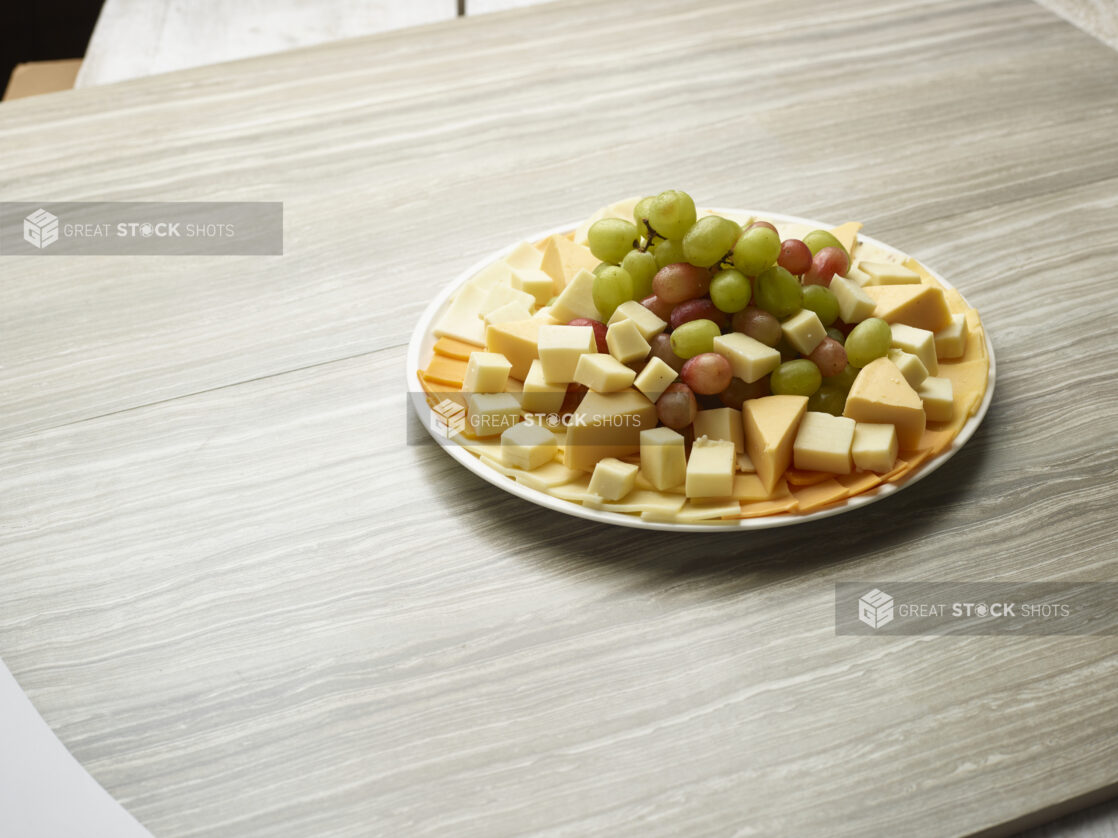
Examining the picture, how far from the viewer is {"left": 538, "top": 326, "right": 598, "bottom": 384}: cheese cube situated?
0.93 meters

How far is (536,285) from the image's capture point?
1088 millimetres

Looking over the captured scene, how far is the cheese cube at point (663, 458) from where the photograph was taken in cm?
89

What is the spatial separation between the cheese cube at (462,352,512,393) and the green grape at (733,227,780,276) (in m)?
0.25

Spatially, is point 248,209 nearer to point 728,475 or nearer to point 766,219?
point 766,219

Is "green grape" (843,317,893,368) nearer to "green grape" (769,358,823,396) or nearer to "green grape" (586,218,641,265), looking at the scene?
"green grape" (769,358,823,396)

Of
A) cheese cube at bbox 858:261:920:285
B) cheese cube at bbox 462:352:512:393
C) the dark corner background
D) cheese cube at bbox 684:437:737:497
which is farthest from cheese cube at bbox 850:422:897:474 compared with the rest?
the dark corner background

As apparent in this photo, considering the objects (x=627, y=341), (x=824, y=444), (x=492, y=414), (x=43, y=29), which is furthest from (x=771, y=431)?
(x=43, y=29)

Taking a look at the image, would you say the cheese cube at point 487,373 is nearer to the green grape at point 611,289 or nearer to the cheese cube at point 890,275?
the green grape at point 611,289

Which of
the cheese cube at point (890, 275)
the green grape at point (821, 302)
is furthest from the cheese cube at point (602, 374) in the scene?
the cheese cube at point (890, 275)

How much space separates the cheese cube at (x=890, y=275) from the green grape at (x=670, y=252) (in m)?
0.23

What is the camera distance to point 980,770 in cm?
72

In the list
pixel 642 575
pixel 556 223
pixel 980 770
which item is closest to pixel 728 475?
pixel 642 575

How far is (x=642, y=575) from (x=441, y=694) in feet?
0.69

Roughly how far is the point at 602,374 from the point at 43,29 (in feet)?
9.71
